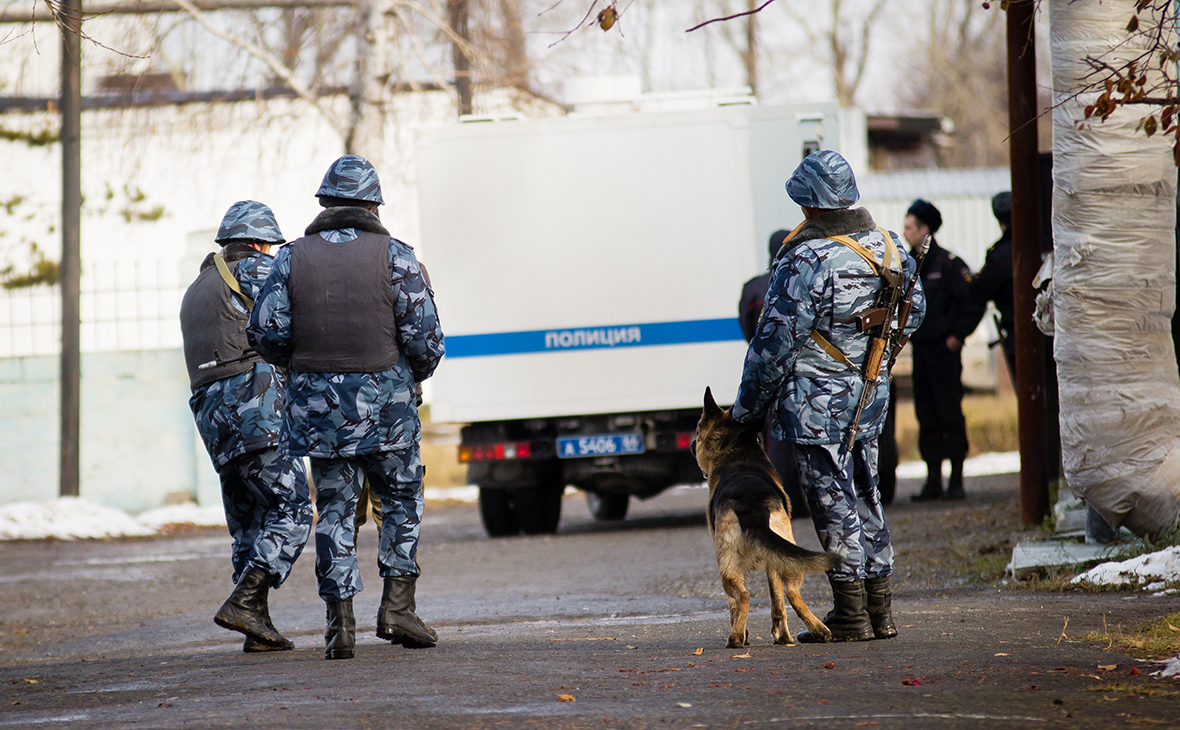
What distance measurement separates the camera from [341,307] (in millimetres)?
5852

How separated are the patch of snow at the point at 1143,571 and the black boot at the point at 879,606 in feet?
6.04

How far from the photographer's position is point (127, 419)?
15.7 m

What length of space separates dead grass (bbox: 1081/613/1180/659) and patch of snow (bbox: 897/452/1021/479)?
31.2 feet

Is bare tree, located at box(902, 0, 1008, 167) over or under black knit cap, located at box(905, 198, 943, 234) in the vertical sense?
over

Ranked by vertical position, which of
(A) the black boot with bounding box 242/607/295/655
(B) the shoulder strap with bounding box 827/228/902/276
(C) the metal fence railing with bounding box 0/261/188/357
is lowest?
(A) the black boot with bounding box 242/607/295/655

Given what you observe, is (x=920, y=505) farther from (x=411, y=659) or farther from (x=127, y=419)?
(x=127, y=419)

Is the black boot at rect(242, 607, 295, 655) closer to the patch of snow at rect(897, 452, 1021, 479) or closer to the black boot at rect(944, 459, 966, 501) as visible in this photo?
the black boot at rect(944, 459, 966, 501)

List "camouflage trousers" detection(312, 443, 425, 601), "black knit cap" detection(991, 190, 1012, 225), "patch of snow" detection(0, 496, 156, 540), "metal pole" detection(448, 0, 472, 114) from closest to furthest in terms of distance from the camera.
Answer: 1. "camouflage trousers" detection(312, 443, 425, 601)
2. "black knit cap" detection(991, 190, 1012, 225)
3. "patch of snow" detection(0, 496, 156, 540)
4. "metal pole" detection(448, 0, 472, 114)

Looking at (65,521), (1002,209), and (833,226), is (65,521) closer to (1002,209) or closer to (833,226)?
(1002,209)

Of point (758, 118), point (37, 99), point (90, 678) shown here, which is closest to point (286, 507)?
point (90, 678)

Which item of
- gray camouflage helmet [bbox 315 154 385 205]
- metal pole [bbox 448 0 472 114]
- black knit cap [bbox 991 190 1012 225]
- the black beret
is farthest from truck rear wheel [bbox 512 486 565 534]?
gray camouflage helmet [bbox 315 154 385 205]

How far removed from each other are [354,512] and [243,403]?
88 centimetres

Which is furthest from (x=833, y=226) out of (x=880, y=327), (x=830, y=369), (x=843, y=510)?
(x=843, y=510)

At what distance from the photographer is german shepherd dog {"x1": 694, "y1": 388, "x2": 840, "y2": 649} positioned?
17.6 ft
